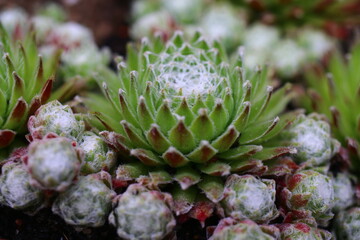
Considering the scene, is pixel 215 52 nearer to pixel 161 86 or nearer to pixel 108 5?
pixel 161 86

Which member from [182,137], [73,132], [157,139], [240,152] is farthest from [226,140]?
[73,132]

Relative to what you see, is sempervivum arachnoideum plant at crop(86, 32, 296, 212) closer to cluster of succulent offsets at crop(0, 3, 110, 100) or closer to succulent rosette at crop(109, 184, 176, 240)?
succulent rosette at crop(109, 184, 176, 240)

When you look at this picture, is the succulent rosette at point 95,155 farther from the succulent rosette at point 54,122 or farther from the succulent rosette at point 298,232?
the succulent rosette at point 298,232

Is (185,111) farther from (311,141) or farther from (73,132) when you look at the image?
(311,141)

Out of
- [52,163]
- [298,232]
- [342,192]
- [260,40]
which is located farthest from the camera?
[260,40]

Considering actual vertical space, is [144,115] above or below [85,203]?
above

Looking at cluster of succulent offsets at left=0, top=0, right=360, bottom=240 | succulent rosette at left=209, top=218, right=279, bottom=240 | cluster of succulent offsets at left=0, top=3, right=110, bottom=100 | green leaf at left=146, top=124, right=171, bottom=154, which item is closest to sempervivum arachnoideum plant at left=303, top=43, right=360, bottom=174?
cluster of succulent offsets at left=0, top=0, right=360, bottom=240

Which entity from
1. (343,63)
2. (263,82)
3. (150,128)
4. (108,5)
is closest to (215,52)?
(263,82)
